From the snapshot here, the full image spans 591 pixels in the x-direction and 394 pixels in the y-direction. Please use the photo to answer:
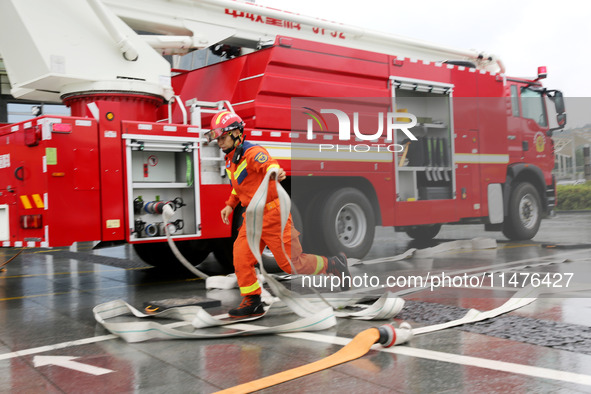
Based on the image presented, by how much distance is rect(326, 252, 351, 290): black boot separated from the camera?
254 inches

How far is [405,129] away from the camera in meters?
9.08

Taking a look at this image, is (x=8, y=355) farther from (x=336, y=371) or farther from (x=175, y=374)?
(x=336, y=371)

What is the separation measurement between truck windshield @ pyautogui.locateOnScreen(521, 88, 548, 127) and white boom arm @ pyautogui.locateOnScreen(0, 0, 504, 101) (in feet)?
16.5

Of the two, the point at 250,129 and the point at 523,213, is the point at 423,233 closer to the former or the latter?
the point at 523,213

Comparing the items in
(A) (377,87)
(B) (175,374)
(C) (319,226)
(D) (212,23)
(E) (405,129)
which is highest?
(D) (212,23)

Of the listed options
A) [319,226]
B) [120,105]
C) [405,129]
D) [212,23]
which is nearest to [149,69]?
[120,105]

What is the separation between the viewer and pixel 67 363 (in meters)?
4.05

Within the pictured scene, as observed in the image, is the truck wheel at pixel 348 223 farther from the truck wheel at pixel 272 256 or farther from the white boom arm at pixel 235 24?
the white boom arm at pixel 235 24

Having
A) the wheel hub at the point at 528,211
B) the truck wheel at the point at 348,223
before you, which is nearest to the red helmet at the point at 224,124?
the truck wheel at the point at 348,223

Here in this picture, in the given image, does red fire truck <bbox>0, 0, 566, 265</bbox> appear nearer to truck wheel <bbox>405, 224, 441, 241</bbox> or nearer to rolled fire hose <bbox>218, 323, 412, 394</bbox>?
truck wheel <bbox>405, 224, 441, 241</bbox>

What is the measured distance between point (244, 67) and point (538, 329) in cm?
525

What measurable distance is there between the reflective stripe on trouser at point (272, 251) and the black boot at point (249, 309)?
0.06 m

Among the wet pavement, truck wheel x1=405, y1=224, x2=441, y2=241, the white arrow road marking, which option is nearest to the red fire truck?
the wet pavement

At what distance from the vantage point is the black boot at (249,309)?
528cm
